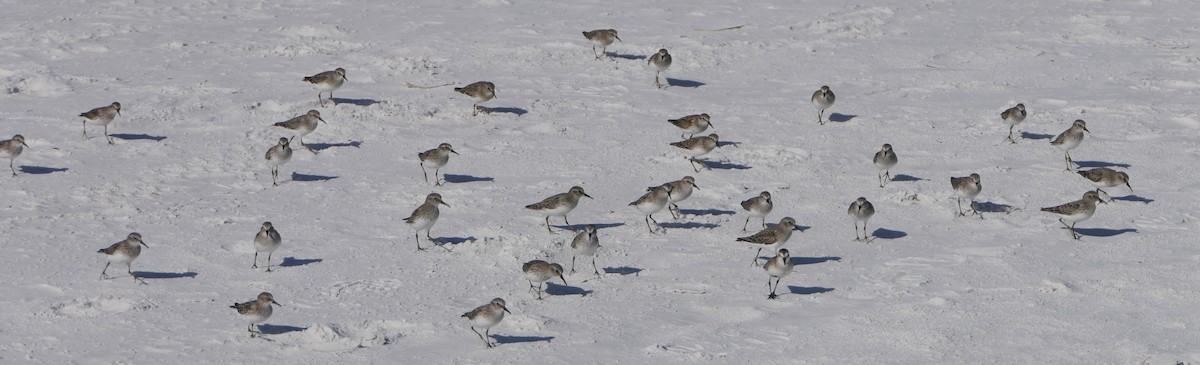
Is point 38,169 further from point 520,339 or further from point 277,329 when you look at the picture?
point 520,339

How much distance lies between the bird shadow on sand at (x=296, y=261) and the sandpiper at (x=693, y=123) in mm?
7168

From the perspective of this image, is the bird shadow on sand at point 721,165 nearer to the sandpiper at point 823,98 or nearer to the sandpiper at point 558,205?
the sandpiper at point 823,98

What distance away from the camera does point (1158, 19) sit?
97.7 feet

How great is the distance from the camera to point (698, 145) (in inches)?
848

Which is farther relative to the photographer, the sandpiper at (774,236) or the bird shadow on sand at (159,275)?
the sandpiper at (774,236)

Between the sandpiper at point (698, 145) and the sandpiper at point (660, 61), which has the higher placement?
the sandpiper at point (660, 61)

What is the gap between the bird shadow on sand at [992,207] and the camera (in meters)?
19.8

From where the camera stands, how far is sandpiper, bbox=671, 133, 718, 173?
2147cm

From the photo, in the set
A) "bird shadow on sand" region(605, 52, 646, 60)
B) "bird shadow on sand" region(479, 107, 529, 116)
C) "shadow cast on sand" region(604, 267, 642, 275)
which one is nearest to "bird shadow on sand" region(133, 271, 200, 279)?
"shadow cast on sand" region(604, 267, 642, 275)

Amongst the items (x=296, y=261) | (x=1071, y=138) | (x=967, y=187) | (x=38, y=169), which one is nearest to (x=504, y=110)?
(x=296, y=261)

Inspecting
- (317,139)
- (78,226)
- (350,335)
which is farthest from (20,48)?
(350,335)

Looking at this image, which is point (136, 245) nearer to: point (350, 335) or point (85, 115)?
point (350, 335)

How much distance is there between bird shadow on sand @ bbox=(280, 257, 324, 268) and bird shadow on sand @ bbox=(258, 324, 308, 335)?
201 centimetres

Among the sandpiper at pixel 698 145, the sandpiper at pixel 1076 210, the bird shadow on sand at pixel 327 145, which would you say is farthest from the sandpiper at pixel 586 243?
the bird shadow on sand at pixel 327 145
